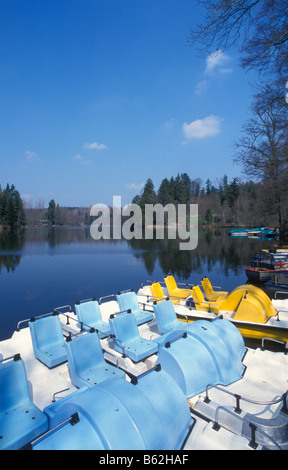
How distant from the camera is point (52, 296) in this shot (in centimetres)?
1625

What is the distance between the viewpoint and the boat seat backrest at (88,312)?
734 cm

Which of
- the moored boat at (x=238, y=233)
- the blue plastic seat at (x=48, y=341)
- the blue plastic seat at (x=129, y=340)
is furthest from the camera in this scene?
the moored boat at (x=238, y=233)

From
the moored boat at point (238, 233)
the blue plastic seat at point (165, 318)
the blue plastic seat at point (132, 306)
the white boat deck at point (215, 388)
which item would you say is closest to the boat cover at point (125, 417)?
the white boat deck at point (215, 388)

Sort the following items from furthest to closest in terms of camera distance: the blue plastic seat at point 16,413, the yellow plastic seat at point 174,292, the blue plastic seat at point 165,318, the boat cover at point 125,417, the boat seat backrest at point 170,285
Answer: the boat seat backrest at point 170,285
the yellow plastic seat at point 174,292
the blue plastic seat at point 165,318
the blue plastic seat at point 16,413
the boat cover at point 125,417

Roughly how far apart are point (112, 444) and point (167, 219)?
81.1m

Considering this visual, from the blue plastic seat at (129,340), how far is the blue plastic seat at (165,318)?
88 cm

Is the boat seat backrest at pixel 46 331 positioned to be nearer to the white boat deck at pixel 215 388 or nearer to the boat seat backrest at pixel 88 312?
the white boat deck at pixel 215 388

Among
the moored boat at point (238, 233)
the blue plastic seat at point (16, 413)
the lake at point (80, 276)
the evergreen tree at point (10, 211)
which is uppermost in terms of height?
the evergreen tree at point (10, 211)

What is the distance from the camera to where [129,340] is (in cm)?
644

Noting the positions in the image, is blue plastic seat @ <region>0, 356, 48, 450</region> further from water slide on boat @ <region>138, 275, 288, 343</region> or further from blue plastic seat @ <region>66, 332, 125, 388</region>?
water slide on boat @ <region>138, 275, 288, 343</region>

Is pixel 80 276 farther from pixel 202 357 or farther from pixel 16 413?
pixel 202 357

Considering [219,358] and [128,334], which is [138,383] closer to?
[219,358]

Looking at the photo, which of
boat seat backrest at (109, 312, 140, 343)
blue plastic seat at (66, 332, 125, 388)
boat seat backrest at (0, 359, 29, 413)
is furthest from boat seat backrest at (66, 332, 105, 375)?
boat seat backrest at (109, 312, 140, 343)

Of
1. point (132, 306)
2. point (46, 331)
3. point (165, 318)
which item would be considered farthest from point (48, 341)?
point (165, 318)
